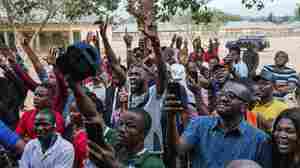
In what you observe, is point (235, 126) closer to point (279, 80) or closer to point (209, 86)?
point (209, 86)

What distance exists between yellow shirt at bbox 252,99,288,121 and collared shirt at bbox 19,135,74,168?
1761 mm

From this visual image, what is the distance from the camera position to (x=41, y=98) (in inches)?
185

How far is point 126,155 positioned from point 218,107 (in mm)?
709

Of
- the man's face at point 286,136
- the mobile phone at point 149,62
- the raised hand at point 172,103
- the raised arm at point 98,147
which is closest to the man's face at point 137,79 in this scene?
the mobile phone at point 149,62

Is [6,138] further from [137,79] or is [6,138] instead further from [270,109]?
[270,109]

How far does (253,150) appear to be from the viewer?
3516 mm

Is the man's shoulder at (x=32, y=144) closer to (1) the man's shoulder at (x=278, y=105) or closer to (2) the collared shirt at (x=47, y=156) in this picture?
(2) the collared shirt at (x=47, y=156)

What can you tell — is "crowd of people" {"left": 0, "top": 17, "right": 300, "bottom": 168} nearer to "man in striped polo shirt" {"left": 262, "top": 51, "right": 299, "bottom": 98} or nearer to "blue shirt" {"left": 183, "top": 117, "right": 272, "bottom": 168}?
"blue shirt" {"left": 183, "top": 117, "right": 272, "bottom": 168}

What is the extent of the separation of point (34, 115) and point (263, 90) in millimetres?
1956

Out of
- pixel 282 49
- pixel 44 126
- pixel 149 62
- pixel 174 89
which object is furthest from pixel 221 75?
pixel 282 49

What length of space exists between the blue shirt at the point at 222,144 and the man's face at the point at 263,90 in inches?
56.6

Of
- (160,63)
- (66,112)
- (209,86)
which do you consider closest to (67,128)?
(66,112)

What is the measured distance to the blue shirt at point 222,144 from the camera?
11.5 ft

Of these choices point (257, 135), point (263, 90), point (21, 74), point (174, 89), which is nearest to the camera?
point (174, 89)
